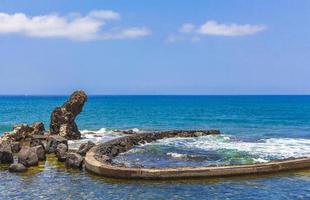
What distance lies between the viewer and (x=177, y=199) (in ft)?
89.3

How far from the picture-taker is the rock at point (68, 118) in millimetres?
59531

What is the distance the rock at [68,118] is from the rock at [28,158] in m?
20.2

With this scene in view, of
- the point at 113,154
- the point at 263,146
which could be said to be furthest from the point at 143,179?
Result: the point at 263,146

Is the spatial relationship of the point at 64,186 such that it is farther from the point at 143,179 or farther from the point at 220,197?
A: the point at 220,197

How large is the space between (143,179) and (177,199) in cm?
597

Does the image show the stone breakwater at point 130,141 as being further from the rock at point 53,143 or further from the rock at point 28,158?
the rock at point 28,158

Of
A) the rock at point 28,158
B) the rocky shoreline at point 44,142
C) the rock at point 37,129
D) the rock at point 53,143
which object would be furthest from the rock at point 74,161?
the rock at point 37,129

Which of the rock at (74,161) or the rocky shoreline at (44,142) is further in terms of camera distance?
the rocky shoreline at (44,142)

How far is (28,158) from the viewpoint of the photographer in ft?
125

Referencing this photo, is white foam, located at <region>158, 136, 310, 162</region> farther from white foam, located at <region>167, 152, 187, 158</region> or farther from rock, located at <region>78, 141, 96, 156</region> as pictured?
rock, located at <region>78, 141, 96, 156</region>

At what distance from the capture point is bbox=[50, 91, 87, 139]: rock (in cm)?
5953

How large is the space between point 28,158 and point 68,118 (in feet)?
72.9

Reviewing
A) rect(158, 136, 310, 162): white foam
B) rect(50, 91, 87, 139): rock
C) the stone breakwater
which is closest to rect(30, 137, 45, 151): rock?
the stone breakwater

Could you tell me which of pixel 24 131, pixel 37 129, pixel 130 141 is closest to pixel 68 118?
pixel 37 129
